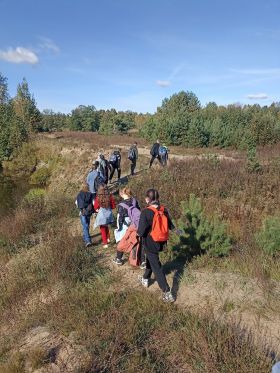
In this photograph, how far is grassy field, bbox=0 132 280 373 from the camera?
13.8 feet

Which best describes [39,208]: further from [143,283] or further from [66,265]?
[143,283]

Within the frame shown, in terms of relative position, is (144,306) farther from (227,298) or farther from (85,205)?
(85,205)

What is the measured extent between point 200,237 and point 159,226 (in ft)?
6.57

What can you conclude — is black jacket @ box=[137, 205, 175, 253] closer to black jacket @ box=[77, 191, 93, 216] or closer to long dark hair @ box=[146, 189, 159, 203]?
long dark hair @ box=[146, 189, 159, 203]

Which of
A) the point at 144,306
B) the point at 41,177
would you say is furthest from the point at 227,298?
the point at 41,177

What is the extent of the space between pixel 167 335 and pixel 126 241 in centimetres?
278

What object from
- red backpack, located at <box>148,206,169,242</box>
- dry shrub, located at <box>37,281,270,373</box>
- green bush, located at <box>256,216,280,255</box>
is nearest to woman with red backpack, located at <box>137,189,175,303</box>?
red backpack, located at <box>148,206,169,242</box>

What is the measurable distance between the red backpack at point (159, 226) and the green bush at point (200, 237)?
1752 millimetres

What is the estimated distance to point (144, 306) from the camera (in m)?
5.53

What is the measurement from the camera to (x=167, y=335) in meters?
4.62

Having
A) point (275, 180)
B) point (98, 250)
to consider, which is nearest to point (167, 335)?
point (98, 250)

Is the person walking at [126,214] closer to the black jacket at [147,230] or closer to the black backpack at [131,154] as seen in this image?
the black jacket at [147,230]

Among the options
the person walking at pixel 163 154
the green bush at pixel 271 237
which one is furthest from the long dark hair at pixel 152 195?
the person walking at pixel 163 154

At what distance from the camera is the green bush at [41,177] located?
2906 cm
